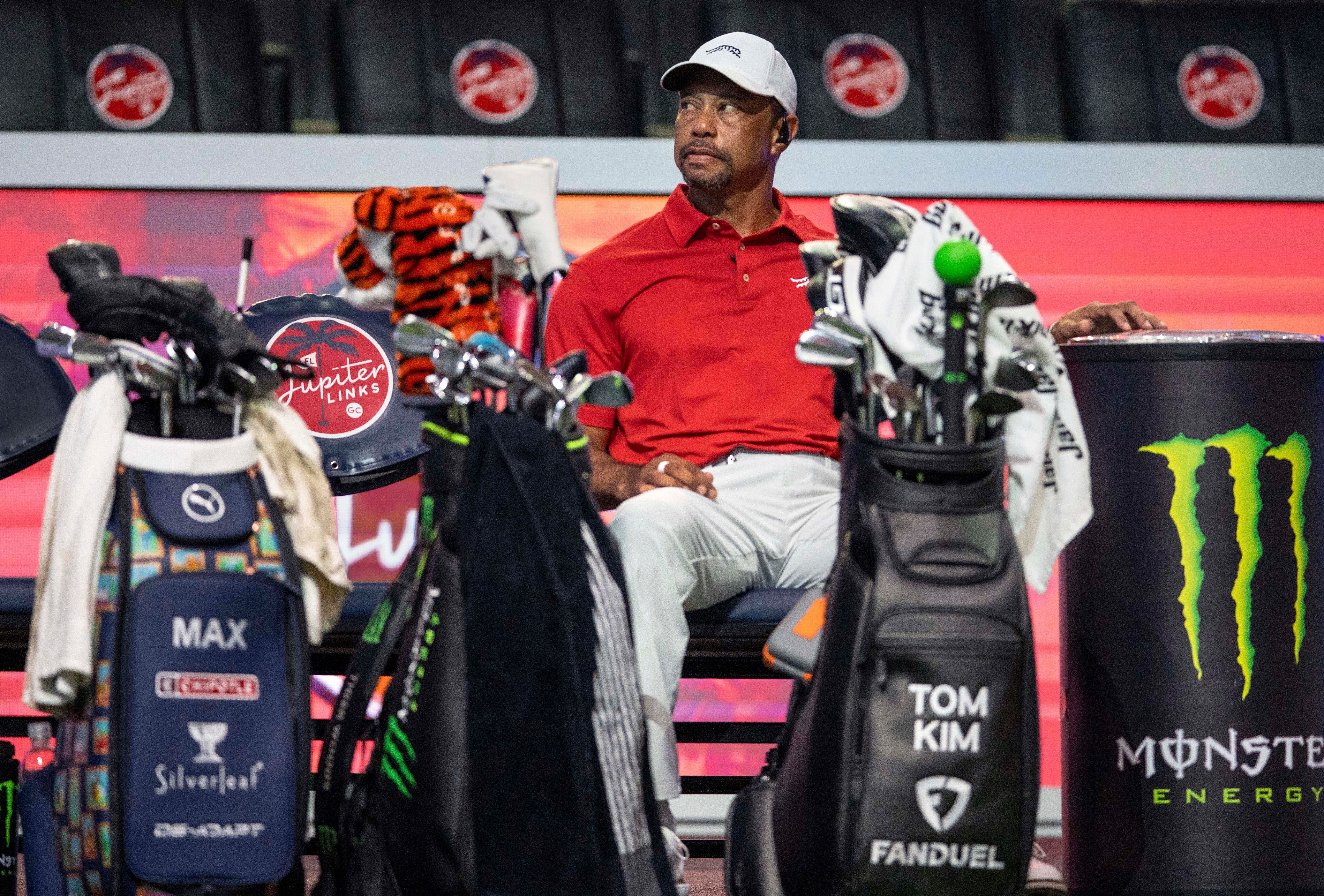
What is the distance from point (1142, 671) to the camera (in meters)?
1.84

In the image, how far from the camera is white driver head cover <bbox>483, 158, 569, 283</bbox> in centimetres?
226

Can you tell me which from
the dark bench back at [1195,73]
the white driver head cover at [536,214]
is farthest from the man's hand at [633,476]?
the dark bench back at [1195,73]

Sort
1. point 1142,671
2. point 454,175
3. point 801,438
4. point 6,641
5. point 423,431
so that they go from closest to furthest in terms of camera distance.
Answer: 1. point 423,431
2. point 1142,671
3. point 6,641
4. point 801,438
5. point 454,175

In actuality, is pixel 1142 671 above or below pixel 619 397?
below

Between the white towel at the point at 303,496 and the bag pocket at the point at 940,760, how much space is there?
27.0 inches

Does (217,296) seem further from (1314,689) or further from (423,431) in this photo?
(1314,689)

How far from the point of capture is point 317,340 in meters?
2.53

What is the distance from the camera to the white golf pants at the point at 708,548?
1.84 m

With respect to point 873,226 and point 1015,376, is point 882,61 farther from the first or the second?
point 1015,376

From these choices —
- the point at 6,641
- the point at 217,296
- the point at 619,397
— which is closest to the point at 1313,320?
the point at 619,397

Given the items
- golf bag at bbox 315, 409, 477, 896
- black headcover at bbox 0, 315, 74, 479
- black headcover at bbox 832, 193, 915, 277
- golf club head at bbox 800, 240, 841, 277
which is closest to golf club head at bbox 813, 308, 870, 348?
black headcover at bbox 832, 193, 915, 277

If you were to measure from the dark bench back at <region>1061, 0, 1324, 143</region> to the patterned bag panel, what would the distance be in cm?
247

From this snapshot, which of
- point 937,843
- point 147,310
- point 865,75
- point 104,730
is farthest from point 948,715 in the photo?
point 865,75

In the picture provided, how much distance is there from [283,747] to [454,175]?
1763mm
